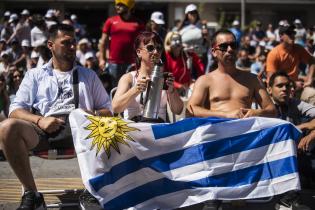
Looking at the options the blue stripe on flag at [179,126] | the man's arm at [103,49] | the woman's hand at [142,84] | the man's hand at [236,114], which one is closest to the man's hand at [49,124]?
the woman's hand at [142,84]

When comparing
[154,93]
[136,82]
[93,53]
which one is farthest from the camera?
[93,53]

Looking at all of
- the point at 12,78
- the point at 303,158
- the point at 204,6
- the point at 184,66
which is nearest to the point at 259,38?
the point at 204,6

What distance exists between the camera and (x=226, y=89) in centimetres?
603

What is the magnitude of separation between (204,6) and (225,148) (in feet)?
103

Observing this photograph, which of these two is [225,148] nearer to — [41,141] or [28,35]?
[41,141]

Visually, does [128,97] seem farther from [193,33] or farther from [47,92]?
[193,33]

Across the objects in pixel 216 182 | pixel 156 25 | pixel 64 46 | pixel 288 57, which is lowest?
pixel 216 182

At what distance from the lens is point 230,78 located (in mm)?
6090

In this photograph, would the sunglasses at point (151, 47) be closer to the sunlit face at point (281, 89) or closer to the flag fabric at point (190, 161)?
the flag fabric at point (190, 161)

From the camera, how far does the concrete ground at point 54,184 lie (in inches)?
231

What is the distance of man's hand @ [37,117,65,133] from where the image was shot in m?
5.49

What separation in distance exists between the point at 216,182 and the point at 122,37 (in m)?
4.32

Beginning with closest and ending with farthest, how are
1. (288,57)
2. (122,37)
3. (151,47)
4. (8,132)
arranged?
(8,132) < (151,47) < (122,37) < (288,57)

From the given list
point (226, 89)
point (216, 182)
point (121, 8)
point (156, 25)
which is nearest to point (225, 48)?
point (226, 89)
